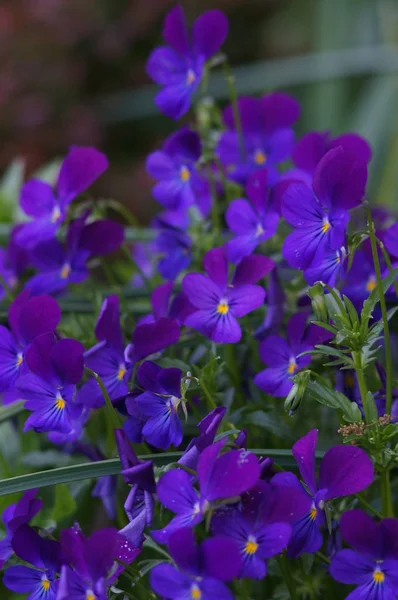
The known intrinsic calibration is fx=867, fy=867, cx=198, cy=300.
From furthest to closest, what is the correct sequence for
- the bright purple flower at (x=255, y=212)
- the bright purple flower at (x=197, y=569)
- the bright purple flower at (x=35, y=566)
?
1. the bright purple flower at (x=255, y=212)
2. the bright purple flower at (x=35, y=566)
3. the bright purple flower at (x=197, y=569)

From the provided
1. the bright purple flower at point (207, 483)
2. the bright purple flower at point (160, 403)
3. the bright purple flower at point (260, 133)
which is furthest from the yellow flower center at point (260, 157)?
the bright purple flower at point (207, 483)

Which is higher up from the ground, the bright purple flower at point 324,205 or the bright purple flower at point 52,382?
the bright purple flower at point 324,205

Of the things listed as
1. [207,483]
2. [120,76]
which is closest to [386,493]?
[207,483]

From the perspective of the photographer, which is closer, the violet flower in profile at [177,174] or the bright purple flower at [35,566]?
the bright purple flower at [35,566]

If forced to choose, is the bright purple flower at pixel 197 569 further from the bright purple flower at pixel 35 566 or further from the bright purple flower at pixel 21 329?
the bright purple flower at pixel 21 329

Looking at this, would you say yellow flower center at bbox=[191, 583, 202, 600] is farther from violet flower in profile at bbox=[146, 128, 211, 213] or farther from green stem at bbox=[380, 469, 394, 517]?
Result: violet flower in profile at bbox=[146, 128, 211, 213]

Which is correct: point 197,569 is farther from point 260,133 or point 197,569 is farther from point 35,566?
point 260,133

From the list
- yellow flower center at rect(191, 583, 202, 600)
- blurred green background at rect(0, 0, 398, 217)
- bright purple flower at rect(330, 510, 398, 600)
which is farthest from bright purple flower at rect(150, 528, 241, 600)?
blurred green background at rect(0, 0, 398, 217)

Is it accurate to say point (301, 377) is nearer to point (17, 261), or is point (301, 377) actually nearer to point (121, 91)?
point (17, 261)
